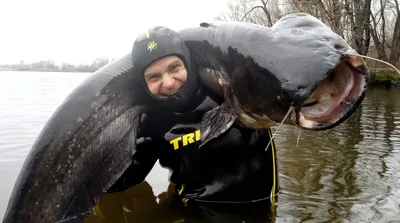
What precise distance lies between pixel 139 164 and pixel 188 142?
1.70 feet

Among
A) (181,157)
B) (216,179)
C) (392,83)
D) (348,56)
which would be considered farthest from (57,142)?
(392,83)

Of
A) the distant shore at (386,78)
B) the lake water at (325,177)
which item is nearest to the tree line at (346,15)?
the distant shore at (386,78)

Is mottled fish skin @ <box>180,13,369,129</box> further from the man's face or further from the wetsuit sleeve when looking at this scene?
the wetsuit sleeve

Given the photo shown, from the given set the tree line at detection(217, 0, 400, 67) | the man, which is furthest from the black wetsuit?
the tree line at detection(217, 0, 400, 67)

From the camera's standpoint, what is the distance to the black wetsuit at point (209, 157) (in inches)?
113

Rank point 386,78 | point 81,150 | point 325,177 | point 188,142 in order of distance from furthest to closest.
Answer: point 386,78
point 325,177
point 188,142
point 81,150

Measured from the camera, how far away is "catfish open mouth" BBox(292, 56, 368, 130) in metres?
1.81

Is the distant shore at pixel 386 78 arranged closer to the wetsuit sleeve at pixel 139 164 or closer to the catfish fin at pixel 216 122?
the wetsuit sleeve at pixel 139 164

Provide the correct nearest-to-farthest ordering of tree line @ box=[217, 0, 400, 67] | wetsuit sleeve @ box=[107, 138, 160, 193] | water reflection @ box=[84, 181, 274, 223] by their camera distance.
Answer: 1. water reflection @ box=[84, 181, 274, 223]
2. wetsuit sleeve @ box=[107, 138, 160, 193]
3. tree line @ box=[217, 0, 400, 67]

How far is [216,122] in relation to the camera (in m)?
2.57

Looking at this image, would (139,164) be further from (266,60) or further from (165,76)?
(266,60)

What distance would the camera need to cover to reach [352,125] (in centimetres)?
712

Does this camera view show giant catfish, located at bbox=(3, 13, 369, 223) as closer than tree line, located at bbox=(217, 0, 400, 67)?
Yes

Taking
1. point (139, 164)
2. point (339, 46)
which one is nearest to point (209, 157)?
point (139, 164)
